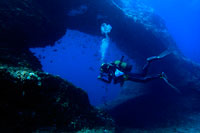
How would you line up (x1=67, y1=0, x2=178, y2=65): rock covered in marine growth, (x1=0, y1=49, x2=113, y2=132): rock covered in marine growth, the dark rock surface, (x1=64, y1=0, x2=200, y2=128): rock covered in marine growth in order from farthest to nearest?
1. (x1=67, y1=0, x2=178, y2=65): rock covered in marine growth
2. (x1=64, y1=0, x2=200, y2=128): rock covered in marine growth
3. the dark rock surface
4. (x1=0, y1=49, x2=113, y2=132): rock covered in marine growth

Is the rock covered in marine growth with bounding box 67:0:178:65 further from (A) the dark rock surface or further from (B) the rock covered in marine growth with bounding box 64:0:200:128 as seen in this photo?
(A) the dark rock surface

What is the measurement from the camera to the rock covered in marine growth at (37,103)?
16.1 ft

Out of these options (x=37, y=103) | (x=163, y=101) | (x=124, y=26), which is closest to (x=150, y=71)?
(x=163, y=101)

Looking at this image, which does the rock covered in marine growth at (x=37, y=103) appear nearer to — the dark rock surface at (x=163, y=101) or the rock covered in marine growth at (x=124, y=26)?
the dark rock surface at (x=163, y=101)

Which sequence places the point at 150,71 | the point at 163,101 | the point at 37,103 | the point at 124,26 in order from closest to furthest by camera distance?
the point at 37,103
the point at 163,101
the point at 124,26
the point at 150,71

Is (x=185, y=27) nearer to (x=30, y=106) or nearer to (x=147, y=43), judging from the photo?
(x=147, y=43)

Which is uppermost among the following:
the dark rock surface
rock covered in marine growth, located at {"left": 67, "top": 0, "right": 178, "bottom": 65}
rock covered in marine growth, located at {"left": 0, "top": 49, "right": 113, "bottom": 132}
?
rock covered in marine growth, located at {"left": 67, "top": 0, "right": 178, "bottom": 65}

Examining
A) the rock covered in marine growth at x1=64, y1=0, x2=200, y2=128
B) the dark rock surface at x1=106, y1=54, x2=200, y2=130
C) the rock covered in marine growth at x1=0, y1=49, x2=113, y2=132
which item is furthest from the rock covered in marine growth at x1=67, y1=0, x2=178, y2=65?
the rock covered in marine growth at x1=0, y1=49, x2=113, y2=132

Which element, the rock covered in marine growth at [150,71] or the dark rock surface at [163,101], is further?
the rock covered in marine growth at [150,71]

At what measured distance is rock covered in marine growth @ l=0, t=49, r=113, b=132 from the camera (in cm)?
490

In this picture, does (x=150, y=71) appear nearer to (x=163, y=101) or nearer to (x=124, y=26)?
(x=163, y=101)

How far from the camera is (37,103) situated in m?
5.53

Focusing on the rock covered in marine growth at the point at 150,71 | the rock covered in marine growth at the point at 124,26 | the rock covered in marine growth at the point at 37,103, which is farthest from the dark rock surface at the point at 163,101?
the rock covered in marine growth at the point at 37,103

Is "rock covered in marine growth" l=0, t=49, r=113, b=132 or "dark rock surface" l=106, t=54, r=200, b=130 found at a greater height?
"dark rock surface" l=106, t=54, r=200, b=130
